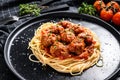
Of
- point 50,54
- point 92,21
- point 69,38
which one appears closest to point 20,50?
point 50,54

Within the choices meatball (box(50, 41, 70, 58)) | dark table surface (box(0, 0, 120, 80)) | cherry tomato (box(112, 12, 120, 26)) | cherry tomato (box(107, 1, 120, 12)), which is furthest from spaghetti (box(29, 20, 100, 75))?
cherry tomato (box(107, 1, 120, 12))

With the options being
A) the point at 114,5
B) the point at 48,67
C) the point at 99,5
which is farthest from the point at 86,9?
the point at 48,67

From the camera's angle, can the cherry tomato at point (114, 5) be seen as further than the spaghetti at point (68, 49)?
Yes

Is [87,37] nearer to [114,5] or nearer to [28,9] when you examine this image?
[114,5]

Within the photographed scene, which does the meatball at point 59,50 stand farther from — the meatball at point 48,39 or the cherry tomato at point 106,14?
the cherry tomato at point 106,14

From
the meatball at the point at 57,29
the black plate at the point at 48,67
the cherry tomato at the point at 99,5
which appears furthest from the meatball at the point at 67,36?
the cherry tomato at the point at 99,5

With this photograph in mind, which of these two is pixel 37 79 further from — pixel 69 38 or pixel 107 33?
pixel 107 33
